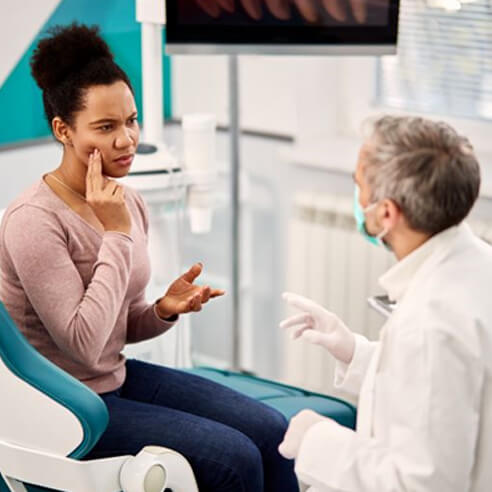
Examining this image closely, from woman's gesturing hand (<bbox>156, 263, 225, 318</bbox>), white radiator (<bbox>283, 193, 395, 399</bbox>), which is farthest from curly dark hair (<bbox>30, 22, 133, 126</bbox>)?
white radiator (<bbox>283, 193, 395, 399</bbox>)

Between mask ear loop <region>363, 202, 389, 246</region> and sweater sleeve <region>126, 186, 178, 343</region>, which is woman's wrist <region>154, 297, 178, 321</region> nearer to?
sweater sleeve <region>126, 186, 178, 343</region>

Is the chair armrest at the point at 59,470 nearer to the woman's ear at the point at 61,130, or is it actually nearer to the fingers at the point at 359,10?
the woman's ear at the point at 61,130

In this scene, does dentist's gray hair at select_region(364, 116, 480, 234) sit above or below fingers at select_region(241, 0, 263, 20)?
below

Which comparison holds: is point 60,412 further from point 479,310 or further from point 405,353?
point 479,310

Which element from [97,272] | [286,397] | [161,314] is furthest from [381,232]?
[286,397]

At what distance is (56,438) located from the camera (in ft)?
5.62

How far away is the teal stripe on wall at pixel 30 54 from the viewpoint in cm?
288

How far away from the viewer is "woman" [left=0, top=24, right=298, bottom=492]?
1768 millimetres

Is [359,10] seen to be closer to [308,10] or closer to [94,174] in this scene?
[308,10]

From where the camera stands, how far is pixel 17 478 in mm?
1780

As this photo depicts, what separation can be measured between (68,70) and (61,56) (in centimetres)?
3

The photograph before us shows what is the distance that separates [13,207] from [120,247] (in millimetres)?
209

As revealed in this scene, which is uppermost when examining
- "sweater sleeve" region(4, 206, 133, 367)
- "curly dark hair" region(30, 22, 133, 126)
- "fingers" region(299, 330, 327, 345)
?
"curly dark hair" region(30, 22, 133, 126)

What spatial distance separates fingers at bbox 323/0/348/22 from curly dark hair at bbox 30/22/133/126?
26.1 inches
